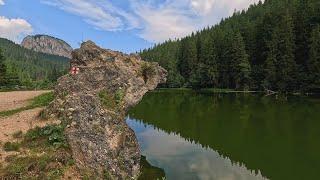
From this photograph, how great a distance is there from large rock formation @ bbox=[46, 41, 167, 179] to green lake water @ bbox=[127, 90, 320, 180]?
4297mm

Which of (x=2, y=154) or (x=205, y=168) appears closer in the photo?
(x=2, y=154)

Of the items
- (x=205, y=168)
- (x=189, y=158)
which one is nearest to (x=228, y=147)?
(x=189, y=158)

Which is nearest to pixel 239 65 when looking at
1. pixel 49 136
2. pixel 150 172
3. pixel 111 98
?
pixel 150 172

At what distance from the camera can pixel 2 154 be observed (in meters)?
19.0

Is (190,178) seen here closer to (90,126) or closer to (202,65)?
(90,126)

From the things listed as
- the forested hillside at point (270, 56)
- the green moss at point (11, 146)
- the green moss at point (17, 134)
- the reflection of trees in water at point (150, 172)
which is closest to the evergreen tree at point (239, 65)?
the forested hillside at point (270, 56)

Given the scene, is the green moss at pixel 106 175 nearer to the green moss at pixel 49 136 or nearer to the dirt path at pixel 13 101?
the green moss at pixel 49 136

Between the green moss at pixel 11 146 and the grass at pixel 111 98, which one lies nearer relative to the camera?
the green moss at pixel 11 146

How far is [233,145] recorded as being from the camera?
3628cm

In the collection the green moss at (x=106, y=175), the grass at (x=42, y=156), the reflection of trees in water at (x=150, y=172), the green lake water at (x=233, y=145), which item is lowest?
the reflection of trees in water at (x=150, y=172)

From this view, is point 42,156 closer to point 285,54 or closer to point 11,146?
point 11,146

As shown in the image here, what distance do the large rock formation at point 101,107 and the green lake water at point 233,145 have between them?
4.30 metres

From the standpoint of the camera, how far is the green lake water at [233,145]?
27.5 m

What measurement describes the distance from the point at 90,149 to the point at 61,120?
9.08 feet
